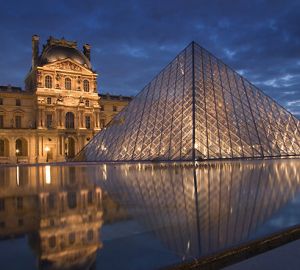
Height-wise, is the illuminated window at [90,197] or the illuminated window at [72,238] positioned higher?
the illuminated window at [90,197]

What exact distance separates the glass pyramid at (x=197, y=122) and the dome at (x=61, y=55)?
25219 mm

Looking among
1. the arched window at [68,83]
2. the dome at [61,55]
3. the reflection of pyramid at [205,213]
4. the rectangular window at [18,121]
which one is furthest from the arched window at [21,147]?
the reflection of pyramid at [205,213]

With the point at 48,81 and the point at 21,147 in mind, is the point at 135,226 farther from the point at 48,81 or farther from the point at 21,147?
the point at 21,147

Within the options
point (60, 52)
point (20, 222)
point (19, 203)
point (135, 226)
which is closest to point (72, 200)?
point (19, 203)

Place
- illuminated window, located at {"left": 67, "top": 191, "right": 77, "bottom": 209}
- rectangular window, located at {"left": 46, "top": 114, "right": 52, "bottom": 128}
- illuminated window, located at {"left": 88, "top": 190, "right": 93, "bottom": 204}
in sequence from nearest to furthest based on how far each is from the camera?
illuminated window, located at {"left": 67, "top": 191, "right": 77, "bottom": 209}, illuminated window, located at {"left": 88, "top": 190, "right": 93, "bottom": 204}, rectangular window, located at {"left": 46, "top": 114, "right": 52, "bottom": 128}

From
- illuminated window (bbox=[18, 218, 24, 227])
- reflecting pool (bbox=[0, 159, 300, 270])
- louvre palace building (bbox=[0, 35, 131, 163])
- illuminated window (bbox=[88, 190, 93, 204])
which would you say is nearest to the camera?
reflecting pool (bbox=[0, 159, 300, 270])

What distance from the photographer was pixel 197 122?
68.0ft

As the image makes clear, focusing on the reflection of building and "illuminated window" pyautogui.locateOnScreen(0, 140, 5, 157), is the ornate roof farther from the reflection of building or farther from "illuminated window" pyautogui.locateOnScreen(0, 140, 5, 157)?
the reflection of building

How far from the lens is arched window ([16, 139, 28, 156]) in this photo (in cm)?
4677

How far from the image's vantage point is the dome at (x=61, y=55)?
49441mm

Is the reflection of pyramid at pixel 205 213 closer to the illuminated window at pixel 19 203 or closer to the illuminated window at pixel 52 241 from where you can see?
the illuminated window at pixel 52 241

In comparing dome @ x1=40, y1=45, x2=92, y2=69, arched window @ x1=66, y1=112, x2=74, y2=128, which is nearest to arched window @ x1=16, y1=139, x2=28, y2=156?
arched window @ x1=66, y1=112, x2=74, y2=128

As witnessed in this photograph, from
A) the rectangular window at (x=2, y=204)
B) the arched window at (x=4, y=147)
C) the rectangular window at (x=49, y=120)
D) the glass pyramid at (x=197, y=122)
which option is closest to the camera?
the rectangular window at (x=2, y=204)

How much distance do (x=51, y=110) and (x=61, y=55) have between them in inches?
343
